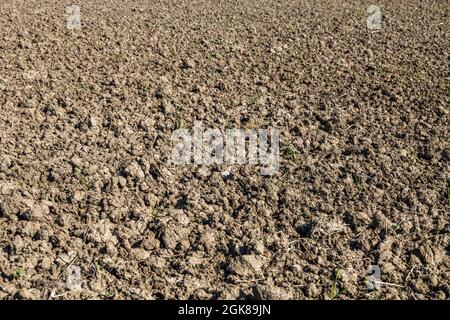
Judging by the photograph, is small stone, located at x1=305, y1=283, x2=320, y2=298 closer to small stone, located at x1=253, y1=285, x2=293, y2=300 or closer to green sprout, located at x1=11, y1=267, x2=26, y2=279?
small stone, located at x1=253, y1=285, x2=293, y2=300

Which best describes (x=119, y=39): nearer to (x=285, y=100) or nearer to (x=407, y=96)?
(x=285, y=100)

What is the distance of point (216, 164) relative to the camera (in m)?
3.79

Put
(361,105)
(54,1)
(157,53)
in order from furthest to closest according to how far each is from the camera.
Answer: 1. (54,1)
2. (157,53)
3. (361,105)

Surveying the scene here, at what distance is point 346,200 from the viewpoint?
11.4ft

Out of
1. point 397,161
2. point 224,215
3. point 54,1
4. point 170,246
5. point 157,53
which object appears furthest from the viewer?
point 54,1

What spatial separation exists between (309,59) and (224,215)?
116 inches

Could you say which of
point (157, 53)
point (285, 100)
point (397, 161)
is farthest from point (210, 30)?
point (397, 161)

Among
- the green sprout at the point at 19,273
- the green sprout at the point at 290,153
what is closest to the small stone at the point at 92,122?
the green sprout at the point at 19,273

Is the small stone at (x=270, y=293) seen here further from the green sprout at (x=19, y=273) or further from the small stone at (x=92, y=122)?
the small stone at (x=92, y=122)
